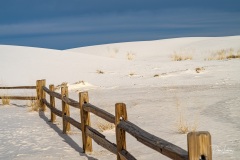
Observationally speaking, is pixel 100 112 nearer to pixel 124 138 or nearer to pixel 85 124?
pixel 124 138

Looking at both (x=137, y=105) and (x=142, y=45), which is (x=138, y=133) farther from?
(x=142, y=45)

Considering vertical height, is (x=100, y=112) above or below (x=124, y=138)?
above

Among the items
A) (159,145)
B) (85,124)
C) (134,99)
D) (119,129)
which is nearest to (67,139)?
(85,124)

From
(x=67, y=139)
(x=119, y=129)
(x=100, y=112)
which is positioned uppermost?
(x=100, y=112)

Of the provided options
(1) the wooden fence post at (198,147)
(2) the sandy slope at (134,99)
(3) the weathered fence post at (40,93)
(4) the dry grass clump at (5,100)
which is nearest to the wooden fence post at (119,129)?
(2) the sandy slope at (134,99)

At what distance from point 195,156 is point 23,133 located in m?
6.83

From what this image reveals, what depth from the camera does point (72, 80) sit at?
74.2 feet

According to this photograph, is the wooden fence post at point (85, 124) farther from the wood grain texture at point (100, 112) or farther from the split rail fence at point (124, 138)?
the wood grain texture at point (100, 112)

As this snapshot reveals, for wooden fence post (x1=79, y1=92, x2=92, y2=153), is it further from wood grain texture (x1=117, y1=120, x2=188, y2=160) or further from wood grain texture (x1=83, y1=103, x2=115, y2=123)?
wood grain texture (x1=117, y1=120, x2=188, y2=160)

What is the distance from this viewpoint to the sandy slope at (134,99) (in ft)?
23.1

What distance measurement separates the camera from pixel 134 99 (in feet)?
43.4

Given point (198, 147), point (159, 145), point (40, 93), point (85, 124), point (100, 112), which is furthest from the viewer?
point (40, 93)

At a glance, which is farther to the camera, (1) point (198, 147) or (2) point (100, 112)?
(2) point (100, 112)

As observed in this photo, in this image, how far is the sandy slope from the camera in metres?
7.05
